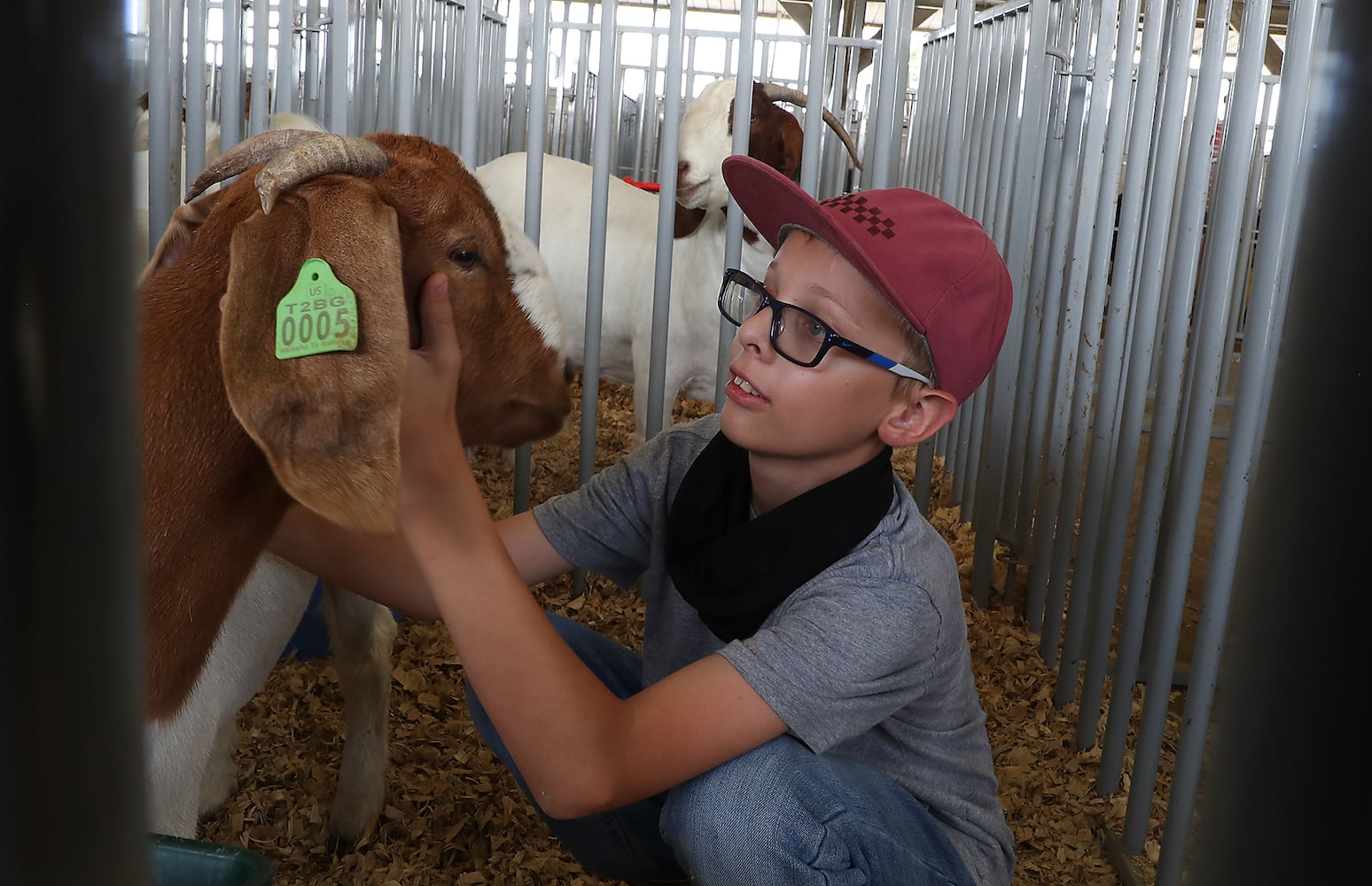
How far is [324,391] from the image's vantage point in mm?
1174

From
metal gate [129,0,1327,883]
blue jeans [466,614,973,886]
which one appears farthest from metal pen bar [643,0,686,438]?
blue jeans [466,614,973,886]

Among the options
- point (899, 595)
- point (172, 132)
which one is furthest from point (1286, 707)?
point (172, 132)

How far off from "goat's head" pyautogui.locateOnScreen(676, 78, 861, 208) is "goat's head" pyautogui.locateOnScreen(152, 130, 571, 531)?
2.66 m

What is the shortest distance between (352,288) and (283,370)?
111mm

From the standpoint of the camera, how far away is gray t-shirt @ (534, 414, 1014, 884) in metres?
1.39

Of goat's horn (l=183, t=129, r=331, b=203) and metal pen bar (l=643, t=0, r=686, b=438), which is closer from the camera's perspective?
goat's horn (l=183, t=129, r=331, b=203)

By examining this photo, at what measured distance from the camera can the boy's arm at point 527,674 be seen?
3.90 feet

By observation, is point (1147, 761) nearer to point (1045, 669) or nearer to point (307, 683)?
point (1045, 669)

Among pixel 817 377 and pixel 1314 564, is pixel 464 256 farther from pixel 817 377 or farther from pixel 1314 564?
pixel 1314 564

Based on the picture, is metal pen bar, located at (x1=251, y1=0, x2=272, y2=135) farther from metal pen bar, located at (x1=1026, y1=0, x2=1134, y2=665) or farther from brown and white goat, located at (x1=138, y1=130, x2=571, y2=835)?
metal pen bar, located at (x1=1026, y1=0, x2=1134, y2=665)

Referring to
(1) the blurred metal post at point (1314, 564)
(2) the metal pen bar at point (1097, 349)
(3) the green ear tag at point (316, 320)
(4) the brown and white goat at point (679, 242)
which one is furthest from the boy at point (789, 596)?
(4) the brown and white goat at point (679, 242)

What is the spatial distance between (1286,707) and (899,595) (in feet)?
4.12

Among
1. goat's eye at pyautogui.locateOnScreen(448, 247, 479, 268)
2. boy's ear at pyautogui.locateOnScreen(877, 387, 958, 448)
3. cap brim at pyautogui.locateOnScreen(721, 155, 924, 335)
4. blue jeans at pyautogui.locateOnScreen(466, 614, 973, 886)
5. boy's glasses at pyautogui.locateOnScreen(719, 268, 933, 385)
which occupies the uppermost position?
cap brim at pyautogui.locateOnScreen(721, 155, 924, 335)

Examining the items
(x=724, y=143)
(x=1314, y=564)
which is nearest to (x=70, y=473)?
(x=1314, y=564)
